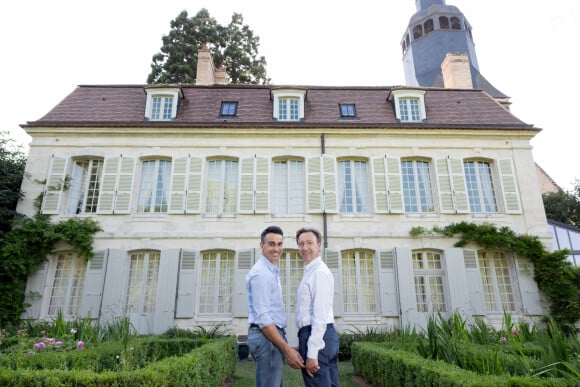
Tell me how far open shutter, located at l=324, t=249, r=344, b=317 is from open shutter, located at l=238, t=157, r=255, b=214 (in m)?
2.64

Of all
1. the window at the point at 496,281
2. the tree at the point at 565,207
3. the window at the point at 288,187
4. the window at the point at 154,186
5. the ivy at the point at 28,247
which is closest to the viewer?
the ivy at the point at 28,247

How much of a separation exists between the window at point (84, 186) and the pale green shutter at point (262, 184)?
505 centimetres

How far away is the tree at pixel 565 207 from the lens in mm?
16328

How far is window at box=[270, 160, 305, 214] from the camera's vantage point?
10898mm

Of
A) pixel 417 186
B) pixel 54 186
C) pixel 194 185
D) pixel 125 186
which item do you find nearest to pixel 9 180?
pixel 54 186

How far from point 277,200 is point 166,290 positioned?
415 centimetres

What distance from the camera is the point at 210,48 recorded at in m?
20.3

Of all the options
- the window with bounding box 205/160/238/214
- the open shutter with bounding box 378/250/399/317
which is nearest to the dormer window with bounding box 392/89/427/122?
the open shutter with bounding box 378/250/399/317

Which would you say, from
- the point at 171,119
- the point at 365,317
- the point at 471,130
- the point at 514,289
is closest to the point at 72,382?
the point at 365,317

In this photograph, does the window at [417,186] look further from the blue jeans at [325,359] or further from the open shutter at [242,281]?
the blue jeans at [325,359]

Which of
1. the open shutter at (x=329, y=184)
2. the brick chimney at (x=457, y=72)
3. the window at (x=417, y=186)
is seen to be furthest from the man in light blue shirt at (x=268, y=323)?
the brick chimney at (x=457, y=72)

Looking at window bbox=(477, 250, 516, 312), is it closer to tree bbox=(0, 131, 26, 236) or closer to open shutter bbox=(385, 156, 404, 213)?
open shutter bbox=(385, 156, 404, 213)

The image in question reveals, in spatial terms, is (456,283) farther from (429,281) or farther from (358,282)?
(358,282)

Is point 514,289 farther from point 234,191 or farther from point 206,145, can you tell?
point 206,145
